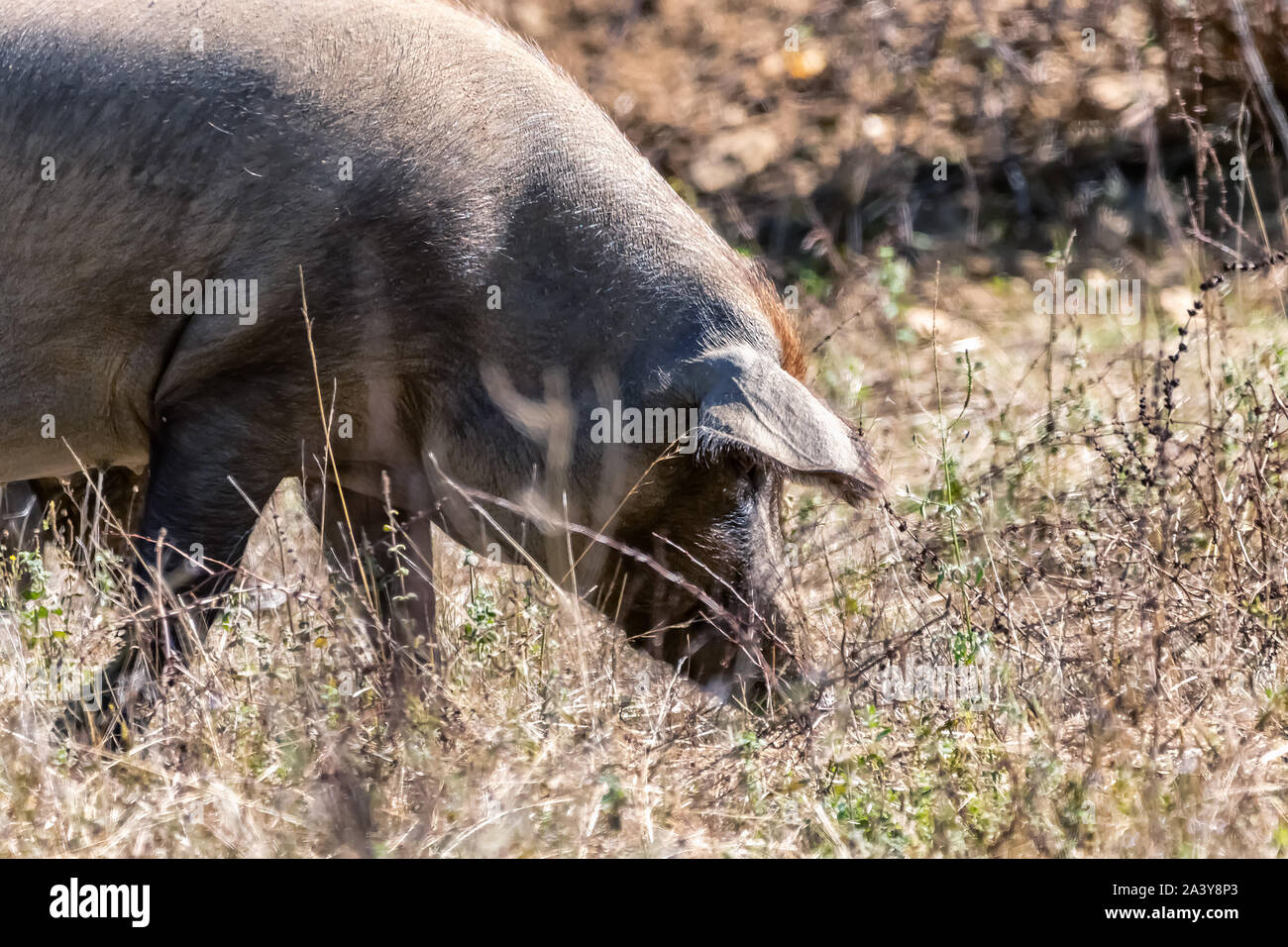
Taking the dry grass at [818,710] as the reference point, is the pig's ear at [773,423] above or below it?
above

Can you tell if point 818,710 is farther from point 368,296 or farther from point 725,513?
point 368,296

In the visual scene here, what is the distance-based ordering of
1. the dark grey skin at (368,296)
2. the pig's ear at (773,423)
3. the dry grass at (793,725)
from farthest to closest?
the dark grey skin at (368,296) → the pig's ear at (773,423) → the dry grass at (793,725)

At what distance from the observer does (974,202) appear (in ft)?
29.5

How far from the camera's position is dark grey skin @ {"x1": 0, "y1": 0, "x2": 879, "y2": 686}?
170 inches

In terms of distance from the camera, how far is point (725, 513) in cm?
454

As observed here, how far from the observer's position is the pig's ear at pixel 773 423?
4.15m

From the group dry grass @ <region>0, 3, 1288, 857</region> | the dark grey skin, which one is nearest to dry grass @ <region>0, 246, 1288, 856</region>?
dry grass @ <region>0, 3, 1288, 857</region>

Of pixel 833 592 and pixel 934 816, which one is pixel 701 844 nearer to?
pixel 934 816

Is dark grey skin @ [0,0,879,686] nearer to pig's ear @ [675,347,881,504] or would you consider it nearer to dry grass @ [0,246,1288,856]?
pig's ear @ [675,347,881,504]

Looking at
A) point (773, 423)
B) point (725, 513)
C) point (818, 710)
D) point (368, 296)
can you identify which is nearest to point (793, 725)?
point (818, 710)

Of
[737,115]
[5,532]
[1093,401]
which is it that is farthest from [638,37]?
[5,532]

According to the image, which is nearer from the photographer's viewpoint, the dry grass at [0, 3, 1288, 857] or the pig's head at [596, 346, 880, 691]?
the dry grass at [0, 3, 1288, 857]

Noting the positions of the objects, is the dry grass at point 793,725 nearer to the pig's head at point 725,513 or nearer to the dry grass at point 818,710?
the dry grass at point 818,710

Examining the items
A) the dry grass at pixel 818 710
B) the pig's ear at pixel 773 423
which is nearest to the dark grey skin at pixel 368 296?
the pig's ear at pixel 773 423
